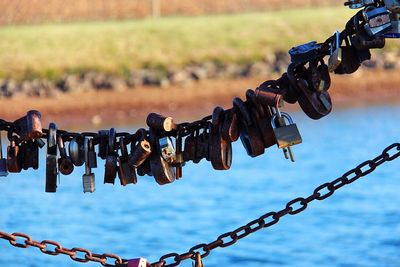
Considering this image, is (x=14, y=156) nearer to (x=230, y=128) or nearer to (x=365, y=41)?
(x=230, y=128)

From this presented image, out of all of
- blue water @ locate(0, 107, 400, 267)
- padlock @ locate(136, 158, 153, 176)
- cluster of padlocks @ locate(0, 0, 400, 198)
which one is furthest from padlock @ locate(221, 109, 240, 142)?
blue water @ locate(0, 107, 400, 267)

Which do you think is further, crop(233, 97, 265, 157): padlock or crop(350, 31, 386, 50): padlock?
crop(233, 97, 265, 157): padlock

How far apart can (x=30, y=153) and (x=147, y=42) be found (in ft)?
72.2

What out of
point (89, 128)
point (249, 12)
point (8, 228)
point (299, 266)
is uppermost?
point (249, 12)

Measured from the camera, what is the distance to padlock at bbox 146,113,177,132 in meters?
5.10

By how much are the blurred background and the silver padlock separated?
4124 mm

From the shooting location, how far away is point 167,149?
5.09 metres

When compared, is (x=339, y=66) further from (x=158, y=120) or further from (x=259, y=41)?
(x=259, y=41)

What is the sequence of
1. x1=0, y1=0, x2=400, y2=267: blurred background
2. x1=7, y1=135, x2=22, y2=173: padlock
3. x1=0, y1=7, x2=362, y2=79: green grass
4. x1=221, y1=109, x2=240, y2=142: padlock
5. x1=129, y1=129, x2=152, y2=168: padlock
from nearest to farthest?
x1=221, y1=109, x2=240, y2=142: padlock < x1=129, y1=129, x2=152, y2=168: padlock < x1=7, y1=135, x2=22, y2=173: padlock < x1=0, y1=0, x2=400, y2=267: blurred background < x1=0, y1=7, x2=362, y2=79: green grass

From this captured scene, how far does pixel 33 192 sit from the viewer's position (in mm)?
13484

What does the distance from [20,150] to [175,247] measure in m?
4.79

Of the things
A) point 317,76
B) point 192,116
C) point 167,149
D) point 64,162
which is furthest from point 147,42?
point 317,76

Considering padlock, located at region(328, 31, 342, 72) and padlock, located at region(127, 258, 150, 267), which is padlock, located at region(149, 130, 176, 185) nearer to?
padlock, located at region(127, 258, 150, 267)

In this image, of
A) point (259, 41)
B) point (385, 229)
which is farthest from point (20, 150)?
point (259, 41)
